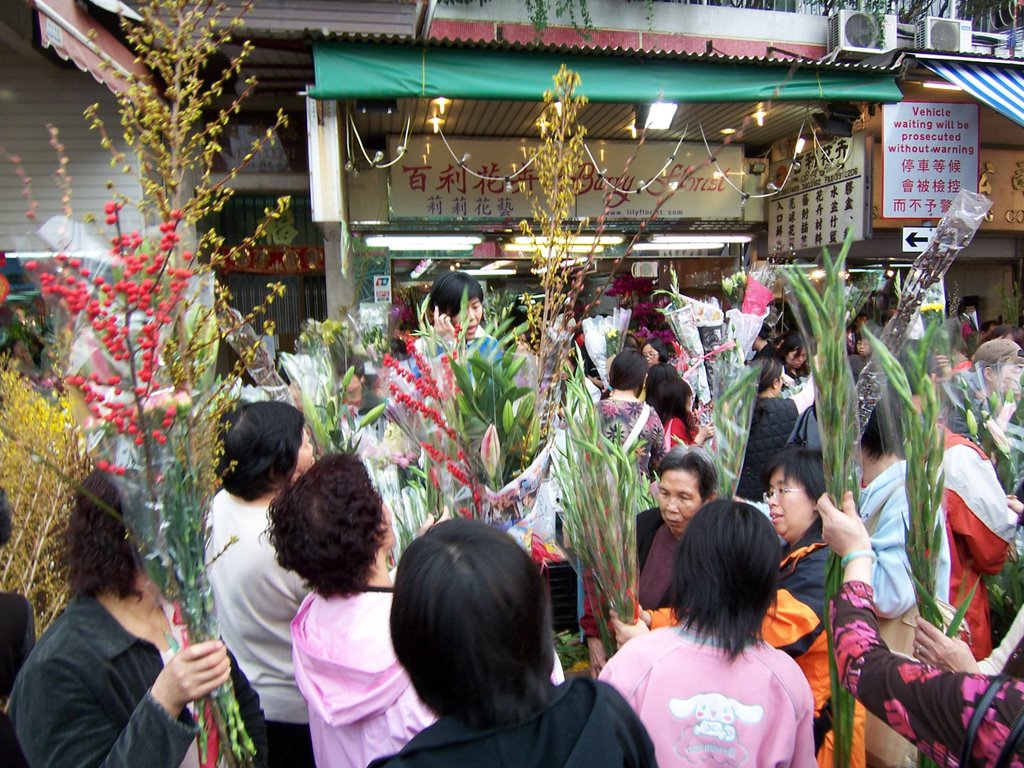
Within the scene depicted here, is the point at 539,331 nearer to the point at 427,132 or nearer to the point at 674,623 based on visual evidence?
the point at 674,623

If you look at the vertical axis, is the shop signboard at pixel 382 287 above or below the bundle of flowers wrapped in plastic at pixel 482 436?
above

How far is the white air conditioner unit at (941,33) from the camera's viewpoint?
8969 millimetres

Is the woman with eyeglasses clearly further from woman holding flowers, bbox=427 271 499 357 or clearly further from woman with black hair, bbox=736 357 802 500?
woman with black hair, bbox=736 357 802 500

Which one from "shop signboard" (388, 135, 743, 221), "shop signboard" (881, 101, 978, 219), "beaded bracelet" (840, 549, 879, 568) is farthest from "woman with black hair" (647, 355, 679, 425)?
"shop signboard" (881, 101, 978, 219)

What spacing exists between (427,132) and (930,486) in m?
6.64

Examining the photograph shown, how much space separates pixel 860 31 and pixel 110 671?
10.3 meters

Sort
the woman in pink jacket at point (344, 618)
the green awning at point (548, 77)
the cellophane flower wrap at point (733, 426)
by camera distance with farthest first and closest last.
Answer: the green awning at point (548, 77) < the cellophane flower wrap at point (733, 426) < the woman in pink jacket at point (344, 618)

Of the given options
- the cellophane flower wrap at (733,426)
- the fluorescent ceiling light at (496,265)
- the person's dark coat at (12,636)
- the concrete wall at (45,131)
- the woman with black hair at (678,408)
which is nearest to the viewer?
the person's dark coat at (12,636)

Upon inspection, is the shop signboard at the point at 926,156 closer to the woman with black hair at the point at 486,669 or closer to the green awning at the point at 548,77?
the green awning at the point at 548,77

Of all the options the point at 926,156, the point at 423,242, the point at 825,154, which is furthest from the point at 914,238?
the point at 423,242

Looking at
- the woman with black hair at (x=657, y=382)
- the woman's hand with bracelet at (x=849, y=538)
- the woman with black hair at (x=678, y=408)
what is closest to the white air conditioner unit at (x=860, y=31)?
the woman with black hair at (x=657, y=382)

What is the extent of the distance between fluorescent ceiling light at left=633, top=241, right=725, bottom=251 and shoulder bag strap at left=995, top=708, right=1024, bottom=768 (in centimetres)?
796

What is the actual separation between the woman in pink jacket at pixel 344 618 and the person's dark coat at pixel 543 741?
45 centimetres

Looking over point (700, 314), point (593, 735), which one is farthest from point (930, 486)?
point (700, 314)
